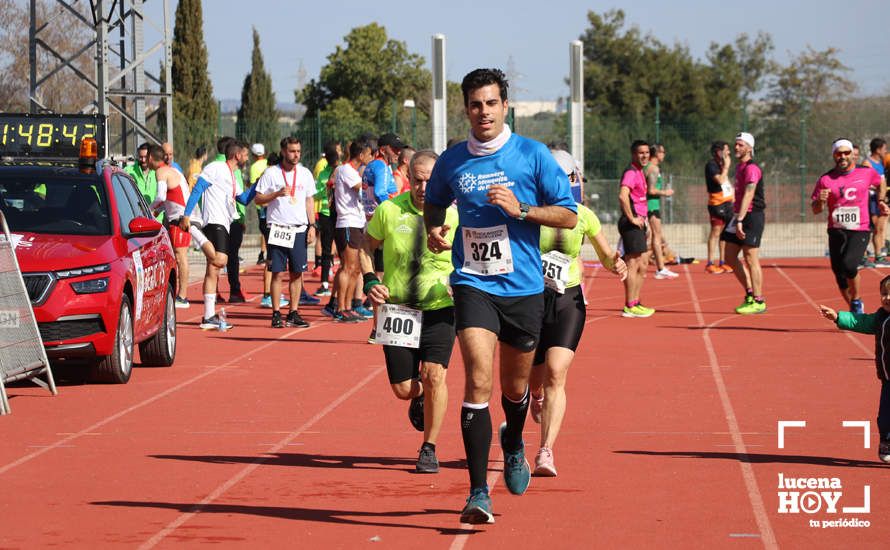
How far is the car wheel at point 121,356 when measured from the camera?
12180 mm

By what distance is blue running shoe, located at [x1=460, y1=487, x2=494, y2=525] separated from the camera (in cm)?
675

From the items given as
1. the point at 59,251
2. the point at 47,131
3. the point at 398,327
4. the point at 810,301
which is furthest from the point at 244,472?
the point at 810,301

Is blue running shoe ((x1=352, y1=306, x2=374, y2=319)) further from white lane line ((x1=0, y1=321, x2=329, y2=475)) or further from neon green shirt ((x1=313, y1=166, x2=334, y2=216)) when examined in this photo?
neon green shirt ((x1=313, y1=166, x2=334, y2=216))

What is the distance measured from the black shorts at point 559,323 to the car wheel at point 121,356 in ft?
15.5

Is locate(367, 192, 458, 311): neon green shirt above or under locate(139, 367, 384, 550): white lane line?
above

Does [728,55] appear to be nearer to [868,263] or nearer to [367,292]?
→ [868,263]

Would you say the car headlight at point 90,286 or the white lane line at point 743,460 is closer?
the white lane line at point 743,460

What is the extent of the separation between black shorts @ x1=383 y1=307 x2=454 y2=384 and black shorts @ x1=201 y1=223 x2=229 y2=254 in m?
8.99

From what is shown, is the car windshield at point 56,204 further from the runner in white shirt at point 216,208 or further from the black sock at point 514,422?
the black sock at point 514,422

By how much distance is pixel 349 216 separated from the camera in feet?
56.9

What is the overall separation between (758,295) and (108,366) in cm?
924

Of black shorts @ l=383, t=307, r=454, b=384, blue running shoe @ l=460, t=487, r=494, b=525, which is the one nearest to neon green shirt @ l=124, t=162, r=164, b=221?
black shorts @ l=383, t=307, r=454, b=384

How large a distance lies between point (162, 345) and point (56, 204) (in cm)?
169

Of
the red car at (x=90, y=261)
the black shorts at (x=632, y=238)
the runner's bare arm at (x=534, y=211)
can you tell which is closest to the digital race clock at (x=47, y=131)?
the red car at (x=90, y=261)
